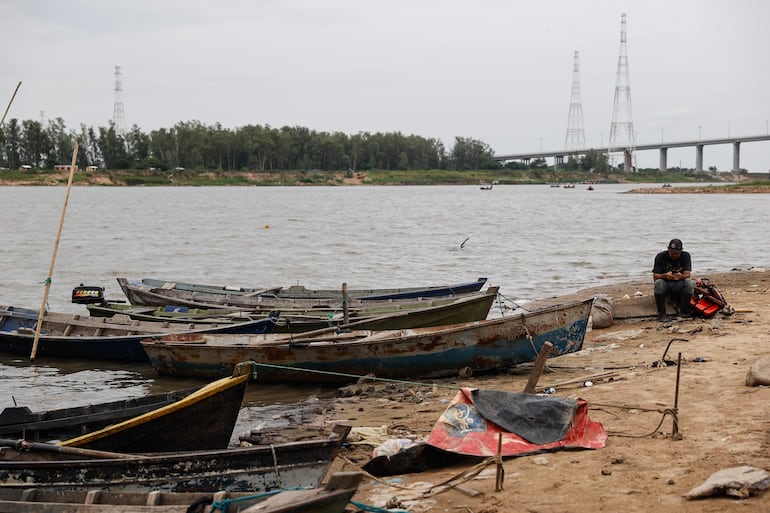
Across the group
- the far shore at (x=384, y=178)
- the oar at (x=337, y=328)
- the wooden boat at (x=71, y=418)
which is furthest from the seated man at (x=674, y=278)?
the far shore at (x=384, y=178)

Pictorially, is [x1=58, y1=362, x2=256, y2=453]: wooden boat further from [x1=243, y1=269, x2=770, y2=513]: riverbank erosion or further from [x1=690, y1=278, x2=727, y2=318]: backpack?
[x1=690, y1=278, x2=727, y2=318]: backpack

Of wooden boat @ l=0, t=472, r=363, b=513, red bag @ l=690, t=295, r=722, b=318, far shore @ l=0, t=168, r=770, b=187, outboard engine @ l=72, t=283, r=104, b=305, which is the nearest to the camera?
wooden boat @ l=0, t=472, r=363, b=513

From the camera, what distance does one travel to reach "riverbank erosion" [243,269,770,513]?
243 inches

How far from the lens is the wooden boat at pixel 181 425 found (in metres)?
7.15

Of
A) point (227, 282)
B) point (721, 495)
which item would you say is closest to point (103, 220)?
point (227, 282)

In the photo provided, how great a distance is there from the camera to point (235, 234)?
146 feet

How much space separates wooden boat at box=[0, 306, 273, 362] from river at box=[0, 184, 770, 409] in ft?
0.73

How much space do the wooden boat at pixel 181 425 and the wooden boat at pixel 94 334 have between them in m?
5.60

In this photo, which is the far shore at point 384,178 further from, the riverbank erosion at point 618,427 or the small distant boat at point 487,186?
the riverbank erosion at point 618,427

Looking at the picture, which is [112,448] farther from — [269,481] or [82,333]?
[82,333]

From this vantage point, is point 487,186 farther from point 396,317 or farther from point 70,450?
point 70,450

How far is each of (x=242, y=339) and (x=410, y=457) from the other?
5643 mm

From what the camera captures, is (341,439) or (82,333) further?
(82,333)

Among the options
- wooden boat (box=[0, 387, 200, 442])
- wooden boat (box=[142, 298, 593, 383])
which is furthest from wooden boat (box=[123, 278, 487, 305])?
wooden boat (box=[0, 387, 200, 442])
